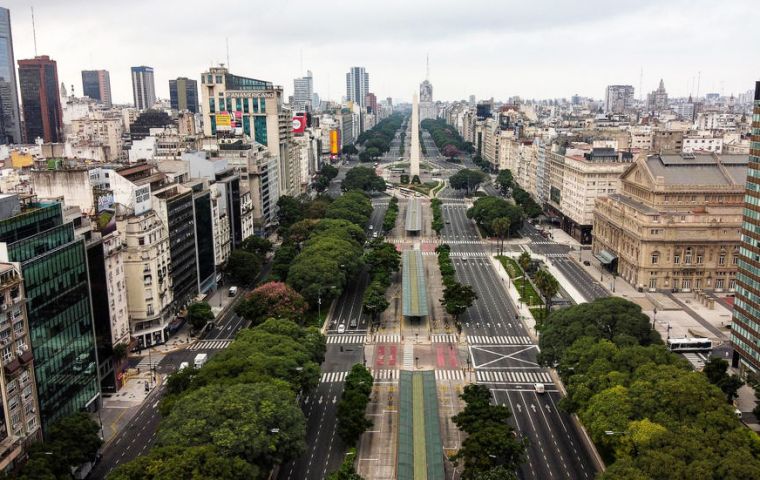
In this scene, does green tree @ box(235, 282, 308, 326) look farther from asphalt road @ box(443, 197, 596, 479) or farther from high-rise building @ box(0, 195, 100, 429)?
high-rise building @ box(0, 195, 100, 429)

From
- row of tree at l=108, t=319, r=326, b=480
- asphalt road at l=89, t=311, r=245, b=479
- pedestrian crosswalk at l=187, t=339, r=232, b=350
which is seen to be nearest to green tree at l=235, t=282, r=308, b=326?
pedestrian crosswalk at l=187, t=339, r=232, b=350

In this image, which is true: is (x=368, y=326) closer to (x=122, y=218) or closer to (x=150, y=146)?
(x=122, y=218)

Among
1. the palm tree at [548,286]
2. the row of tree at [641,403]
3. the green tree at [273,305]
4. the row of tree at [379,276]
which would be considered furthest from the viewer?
the row of tree at [379,276]

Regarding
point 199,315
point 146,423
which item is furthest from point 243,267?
point 146,423

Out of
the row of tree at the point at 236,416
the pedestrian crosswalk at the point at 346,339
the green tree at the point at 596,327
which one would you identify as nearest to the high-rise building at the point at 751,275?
the green tree at the point at 596,327

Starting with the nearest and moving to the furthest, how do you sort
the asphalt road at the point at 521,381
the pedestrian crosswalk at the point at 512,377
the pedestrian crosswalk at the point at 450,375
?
1. the asphalt road at the point at 521,381
2. the pedestrian crosswalk at the point at 512,377
3. the pedestrian crosswalk at the point at 450,375

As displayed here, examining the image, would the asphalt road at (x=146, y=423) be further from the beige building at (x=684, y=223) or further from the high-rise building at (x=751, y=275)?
the beige building at (x=684, y=223)

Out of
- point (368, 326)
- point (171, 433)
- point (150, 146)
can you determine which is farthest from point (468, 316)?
point (150, 146)
